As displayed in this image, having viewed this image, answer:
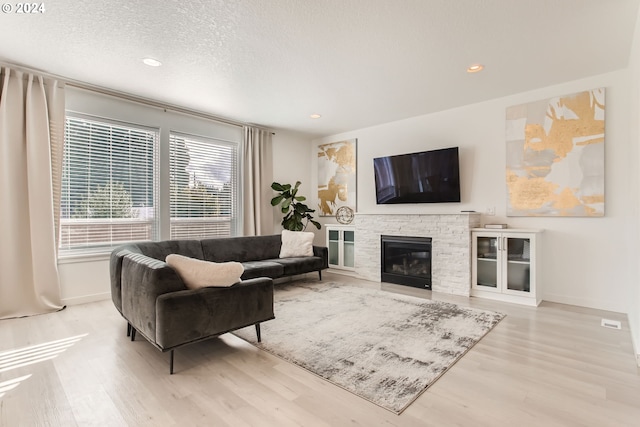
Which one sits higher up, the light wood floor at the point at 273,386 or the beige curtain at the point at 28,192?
the beige curtain at the point at 28,192

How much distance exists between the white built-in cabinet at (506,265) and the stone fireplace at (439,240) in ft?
0.44

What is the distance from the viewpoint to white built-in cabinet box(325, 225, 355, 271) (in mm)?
5648

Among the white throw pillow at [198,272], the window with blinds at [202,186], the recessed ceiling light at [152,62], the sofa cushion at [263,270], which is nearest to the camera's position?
the white throw pillow at [198,272]

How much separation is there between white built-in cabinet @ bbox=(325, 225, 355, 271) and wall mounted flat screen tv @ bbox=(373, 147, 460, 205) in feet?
2.74

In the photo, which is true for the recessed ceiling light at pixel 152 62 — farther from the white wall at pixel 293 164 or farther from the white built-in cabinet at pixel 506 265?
the white built-in cabinet at pixel 506 265

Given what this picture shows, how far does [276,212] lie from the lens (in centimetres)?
619

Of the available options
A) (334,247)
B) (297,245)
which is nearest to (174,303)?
(297,245)

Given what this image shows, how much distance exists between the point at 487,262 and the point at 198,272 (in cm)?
372

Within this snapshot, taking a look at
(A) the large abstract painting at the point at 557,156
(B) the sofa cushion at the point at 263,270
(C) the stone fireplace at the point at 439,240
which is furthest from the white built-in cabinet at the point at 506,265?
(B) the sofa cushion at the point at 263,270

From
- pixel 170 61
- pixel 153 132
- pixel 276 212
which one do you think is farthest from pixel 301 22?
pixel 276 212

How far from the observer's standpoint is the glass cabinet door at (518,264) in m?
3.80

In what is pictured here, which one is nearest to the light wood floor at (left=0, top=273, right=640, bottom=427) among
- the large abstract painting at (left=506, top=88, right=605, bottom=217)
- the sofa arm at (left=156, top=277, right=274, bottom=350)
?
the sofa arm at (left=156, top=277, right=274, bottom=350)

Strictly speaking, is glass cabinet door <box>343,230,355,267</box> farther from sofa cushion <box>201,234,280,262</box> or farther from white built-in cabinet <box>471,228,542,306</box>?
white built-in cabinet <box>471,228,542,306</box>

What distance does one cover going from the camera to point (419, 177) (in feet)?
16.3
